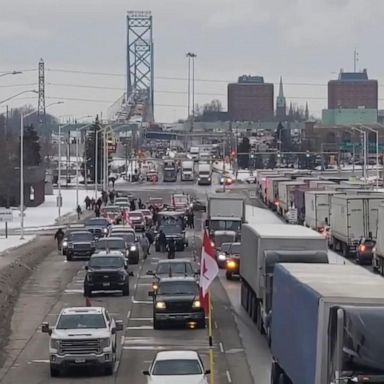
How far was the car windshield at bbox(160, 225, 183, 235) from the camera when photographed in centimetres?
6294

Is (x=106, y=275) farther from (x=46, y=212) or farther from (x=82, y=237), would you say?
(x=46, y=212)

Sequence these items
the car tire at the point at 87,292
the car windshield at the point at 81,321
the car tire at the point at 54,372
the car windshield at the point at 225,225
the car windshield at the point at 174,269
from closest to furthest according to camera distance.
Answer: the car tire at the point at 54,372 < the car windshield at the point at 81,321 < the car windshield at the point at 174,269 < the car tire at the point at 87,292 < the car windshield at the point at 225,225

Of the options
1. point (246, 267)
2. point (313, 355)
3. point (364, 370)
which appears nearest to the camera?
point (364, 370)

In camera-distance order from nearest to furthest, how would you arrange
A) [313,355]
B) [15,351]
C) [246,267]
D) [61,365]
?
[313,355] < [61,365] < [15,351] < [246,267]

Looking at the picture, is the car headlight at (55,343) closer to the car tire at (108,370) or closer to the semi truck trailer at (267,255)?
the car tire at (108,370)

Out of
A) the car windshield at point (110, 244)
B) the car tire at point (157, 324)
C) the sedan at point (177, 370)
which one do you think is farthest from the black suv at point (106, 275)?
the sedan at point (177, 370)

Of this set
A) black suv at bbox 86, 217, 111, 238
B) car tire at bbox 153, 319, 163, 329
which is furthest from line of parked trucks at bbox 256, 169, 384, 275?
car tire at bbox 153, 319, 163, 329

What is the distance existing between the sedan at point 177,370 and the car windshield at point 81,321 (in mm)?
4022

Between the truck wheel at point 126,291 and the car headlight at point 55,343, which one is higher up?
the car headlight at point 55,343

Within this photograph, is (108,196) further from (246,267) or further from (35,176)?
(246,267)

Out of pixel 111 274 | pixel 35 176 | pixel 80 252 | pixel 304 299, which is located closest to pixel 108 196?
pixel 35 176

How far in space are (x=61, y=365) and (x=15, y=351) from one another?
4391 millimetres

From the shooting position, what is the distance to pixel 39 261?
2239 inches

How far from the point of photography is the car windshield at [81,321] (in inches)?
1062
